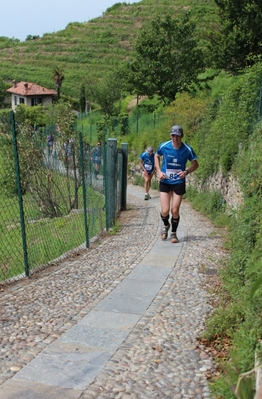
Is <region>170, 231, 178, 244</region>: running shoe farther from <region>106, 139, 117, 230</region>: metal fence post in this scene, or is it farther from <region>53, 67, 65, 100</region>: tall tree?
<region>53, 67, 65, 100</region>: tall tree

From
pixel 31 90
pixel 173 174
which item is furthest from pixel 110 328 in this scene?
pixel 31 90

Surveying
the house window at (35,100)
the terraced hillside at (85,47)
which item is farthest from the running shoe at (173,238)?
the house window at (35,100)

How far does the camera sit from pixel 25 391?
351cm

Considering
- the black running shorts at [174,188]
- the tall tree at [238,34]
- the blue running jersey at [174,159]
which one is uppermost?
the tall tree at [238,34]

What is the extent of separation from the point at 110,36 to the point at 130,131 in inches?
2335

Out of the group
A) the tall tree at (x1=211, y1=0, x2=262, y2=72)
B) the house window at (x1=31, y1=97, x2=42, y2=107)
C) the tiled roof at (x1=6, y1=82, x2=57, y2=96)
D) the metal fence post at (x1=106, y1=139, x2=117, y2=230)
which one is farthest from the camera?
the house window at (x1=31, y1=97, x2=42, y2=107)

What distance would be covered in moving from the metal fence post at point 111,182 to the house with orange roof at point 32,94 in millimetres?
55789

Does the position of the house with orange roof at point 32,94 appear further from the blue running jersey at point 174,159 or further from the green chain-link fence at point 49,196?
the blue running jersey at point 174,159

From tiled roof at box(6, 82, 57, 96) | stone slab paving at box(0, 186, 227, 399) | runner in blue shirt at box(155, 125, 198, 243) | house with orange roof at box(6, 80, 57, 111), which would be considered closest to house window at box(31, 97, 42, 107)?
house with orange roof at box(6, 80, 57, 111)

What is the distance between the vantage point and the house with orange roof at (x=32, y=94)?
64.9 meters

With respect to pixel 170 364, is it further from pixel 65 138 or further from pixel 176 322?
pixel 65 138

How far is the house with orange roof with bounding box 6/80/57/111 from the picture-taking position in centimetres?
6494

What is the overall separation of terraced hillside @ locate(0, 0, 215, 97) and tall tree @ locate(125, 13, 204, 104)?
3383 centimetres

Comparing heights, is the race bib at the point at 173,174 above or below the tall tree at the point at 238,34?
below
